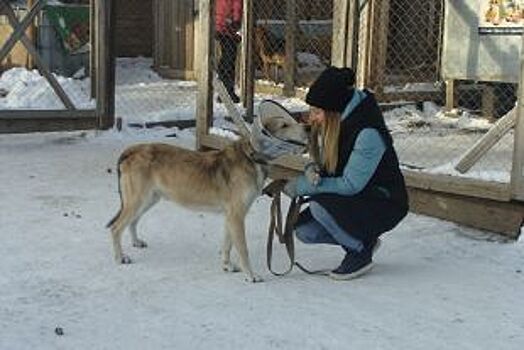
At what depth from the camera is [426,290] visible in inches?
191

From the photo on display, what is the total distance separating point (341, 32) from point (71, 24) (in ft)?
27.7

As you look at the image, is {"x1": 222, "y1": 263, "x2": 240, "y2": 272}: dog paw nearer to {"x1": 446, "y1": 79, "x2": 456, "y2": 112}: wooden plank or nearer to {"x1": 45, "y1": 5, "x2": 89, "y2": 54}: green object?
A: {"x1": 446, "y1": 79, "x2": 456, "y2": 112}: wooden plank

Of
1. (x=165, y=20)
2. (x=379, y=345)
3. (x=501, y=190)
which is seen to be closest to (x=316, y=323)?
(x=379, y=345)

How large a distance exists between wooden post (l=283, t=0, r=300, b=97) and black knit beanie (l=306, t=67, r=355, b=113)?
780 cm

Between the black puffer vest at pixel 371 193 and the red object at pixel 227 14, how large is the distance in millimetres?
6473

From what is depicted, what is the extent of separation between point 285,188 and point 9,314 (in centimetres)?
170

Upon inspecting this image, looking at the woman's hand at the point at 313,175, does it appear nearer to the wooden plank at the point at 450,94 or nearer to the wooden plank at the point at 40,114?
the wooden plank at the point at 40,114

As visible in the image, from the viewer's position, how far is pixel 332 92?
4676 mm

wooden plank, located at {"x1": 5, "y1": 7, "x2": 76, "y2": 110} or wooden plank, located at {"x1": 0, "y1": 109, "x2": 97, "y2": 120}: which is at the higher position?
wooden plank, located at {"x1": 5, "y1": 7, "x2": 76, "y2": 110}

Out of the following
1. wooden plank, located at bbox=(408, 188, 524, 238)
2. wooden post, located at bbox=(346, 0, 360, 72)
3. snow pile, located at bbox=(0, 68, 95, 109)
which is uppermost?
wooden post, located at bbox=(346, 0, 360, 72)

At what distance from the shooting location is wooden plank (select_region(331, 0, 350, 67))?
22.2 feet

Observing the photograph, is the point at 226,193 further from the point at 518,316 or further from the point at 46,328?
the point at 518,316

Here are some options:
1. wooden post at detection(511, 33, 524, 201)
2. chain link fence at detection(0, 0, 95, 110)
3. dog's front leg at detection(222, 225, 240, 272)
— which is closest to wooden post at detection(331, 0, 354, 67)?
wooden post at detection(511, 33, 524, 201)

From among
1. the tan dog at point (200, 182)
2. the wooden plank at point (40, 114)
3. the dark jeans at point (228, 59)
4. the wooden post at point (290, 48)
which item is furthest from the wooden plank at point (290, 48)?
the tan dog at point (200, 182)
